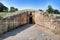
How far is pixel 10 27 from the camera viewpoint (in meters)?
7.93

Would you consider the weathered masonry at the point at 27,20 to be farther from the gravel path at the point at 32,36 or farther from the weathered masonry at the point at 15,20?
the gravel path at the point at 32,36

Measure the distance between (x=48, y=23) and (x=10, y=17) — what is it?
2.51 metres

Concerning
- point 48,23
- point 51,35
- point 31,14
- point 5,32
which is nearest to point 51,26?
point 48,23

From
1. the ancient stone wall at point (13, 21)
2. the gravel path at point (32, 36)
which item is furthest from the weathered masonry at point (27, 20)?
the gravel path at point (32, 36)

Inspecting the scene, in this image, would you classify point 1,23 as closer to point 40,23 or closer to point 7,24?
point 7,24

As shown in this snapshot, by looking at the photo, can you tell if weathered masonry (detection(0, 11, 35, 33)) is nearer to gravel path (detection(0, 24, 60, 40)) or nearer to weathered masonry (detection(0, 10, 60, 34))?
weathered masonry (detection(0, 10, 60, 34))

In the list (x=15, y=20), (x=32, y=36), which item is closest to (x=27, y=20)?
(x=15, y=20)

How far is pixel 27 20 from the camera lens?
31.5 ft

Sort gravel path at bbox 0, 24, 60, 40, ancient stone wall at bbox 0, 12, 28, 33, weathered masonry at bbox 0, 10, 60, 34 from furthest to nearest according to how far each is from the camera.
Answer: weathered masonry at bbox 0, 10, 60, 34, ancient stone wall at bbox 0, 12, 28, 33, gravel path at bbox 0, 24, 60, 40

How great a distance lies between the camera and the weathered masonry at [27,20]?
7492 millimetres

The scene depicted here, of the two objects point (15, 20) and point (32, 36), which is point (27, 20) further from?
point (32, 36)

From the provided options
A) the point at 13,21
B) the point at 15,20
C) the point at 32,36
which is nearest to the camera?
the point at 32,36

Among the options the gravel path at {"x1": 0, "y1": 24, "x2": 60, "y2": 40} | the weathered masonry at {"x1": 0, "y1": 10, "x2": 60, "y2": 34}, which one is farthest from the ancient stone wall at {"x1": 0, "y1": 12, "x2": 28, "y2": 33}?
the gravel path at {"x1": 0, "y1": 24, "x2": 60, "y2": 40}

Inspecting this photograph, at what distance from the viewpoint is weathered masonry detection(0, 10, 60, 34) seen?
7.49 metres
